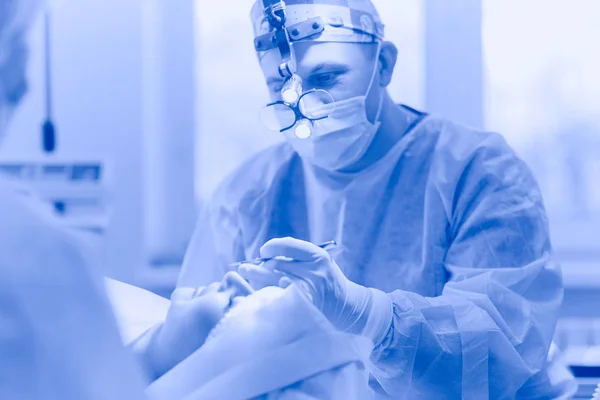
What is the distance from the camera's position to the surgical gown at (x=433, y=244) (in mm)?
1088

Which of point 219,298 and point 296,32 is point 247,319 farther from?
point 296,32

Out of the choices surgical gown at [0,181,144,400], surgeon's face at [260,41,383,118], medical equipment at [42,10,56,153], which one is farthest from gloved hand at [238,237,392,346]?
medical equipment at [42,10,56,153]

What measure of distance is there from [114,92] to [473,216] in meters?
0.73

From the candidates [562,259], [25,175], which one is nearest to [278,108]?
[25,175]

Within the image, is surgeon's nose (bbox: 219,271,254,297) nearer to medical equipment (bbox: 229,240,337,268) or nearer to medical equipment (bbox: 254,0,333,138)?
medical equipment (bbox: 229,240,337,268)

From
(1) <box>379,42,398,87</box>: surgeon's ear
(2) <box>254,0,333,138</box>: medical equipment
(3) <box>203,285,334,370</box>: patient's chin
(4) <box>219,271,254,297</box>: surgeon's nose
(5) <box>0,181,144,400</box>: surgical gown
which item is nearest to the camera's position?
(5) <box>0,181,144,400</box>: surgical gown

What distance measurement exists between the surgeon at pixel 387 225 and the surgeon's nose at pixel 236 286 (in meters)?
0.01

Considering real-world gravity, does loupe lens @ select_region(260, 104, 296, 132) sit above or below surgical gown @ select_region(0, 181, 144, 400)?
above

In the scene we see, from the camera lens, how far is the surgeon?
3.49ft

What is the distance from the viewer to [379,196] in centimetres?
126

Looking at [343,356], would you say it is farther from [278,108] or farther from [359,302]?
[278,108]

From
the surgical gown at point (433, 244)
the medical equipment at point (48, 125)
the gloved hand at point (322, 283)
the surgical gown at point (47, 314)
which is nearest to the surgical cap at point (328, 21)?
the surgical gown at point (433, 244)

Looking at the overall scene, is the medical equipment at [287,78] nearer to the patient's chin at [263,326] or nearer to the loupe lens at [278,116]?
the loupe lens at [278,116]

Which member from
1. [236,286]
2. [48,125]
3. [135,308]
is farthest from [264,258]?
[48,125]
